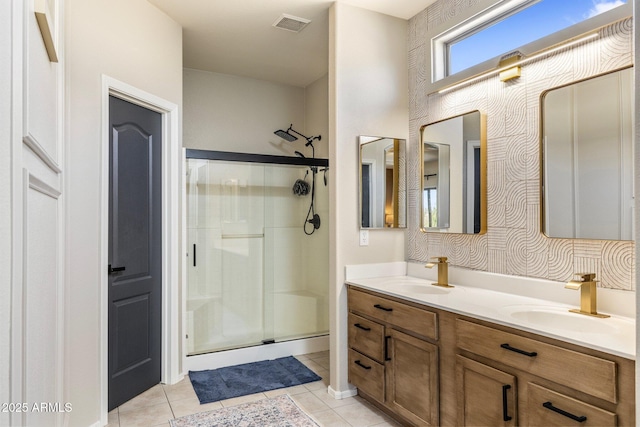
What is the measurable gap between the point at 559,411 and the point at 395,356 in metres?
1.00

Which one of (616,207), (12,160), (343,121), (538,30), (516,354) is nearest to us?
(12,160)

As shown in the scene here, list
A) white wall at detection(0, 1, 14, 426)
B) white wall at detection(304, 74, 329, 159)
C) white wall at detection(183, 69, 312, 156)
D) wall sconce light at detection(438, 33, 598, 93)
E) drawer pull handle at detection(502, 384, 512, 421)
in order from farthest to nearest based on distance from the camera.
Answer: white wall at detection(304, 74, 329, 159) < white wall at detection(183, 69, 312, 156) < wall sconce light at detection(438, 33, 598, 93) < drawer pull handle at detection(502, 384, 512, 421) < white wall at detection(0, 1, 14, 426)

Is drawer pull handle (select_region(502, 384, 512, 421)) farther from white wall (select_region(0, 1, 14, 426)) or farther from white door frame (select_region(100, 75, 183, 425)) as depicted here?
white door frame (select_region(100, 75, 183, 425))

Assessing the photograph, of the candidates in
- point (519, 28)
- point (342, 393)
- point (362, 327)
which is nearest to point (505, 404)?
point (362, 327)

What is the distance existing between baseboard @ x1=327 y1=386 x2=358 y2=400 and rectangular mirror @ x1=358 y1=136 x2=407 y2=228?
3.82ft

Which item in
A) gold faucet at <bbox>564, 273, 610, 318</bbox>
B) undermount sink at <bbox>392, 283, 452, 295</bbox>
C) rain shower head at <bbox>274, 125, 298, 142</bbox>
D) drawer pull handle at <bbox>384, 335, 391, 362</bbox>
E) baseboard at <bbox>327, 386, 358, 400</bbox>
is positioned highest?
rain shower head at <bbox>274, 125, 298, 142</bbox>

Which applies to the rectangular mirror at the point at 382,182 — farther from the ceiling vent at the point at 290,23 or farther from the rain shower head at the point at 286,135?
the rain shower head at the point at 286,135

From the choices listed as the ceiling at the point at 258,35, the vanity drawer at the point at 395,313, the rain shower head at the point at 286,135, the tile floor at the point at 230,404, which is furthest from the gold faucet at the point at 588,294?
the rain shower head at the point at 286,135

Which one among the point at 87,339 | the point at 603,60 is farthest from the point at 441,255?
the point at 87,339

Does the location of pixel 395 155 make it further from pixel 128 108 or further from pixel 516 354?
pixel 128 108

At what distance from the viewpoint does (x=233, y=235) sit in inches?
143

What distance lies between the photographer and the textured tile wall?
72.9 inches

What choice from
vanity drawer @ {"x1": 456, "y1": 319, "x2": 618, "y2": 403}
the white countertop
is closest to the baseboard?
the white countertop

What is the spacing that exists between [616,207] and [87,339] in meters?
2.87
